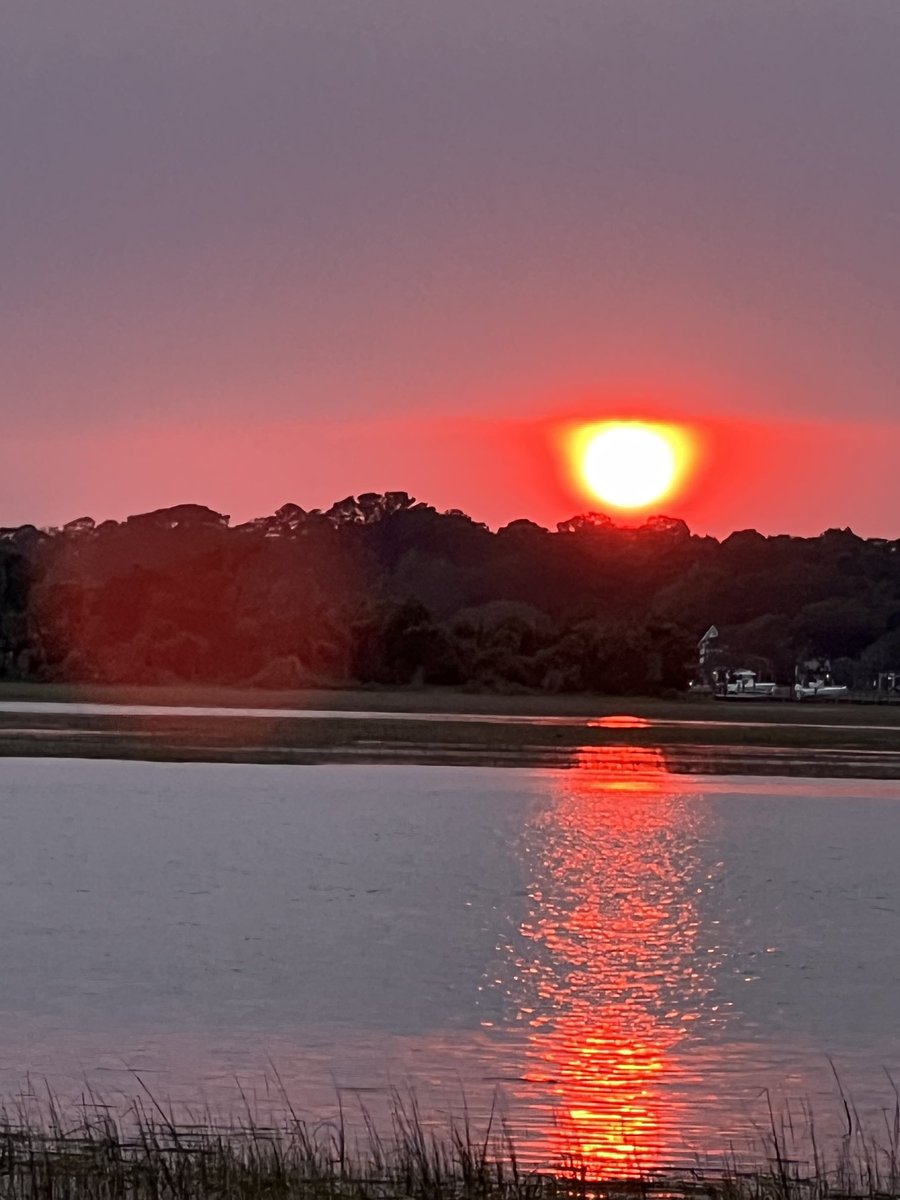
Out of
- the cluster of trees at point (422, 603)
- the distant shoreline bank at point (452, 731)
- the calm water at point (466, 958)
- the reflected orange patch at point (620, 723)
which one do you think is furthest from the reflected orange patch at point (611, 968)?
the cluster of trees at point (422, 603)

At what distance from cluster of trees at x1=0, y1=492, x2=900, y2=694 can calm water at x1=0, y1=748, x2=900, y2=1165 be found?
60.4 metres

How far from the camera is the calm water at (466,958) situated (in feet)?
46.0

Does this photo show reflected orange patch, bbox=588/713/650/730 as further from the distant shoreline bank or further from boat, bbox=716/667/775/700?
boat, bbox=716/667/775/700

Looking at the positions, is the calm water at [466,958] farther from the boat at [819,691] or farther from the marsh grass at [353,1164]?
the boat at [819,691]

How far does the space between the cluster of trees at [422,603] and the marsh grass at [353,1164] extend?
83.7 metres

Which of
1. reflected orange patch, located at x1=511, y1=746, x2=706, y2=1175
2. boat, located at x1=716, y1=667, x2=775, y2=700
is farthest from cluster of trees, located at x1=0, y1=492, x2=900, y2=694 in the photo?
reflected orange patch, located at x1=511, y1=746, x2=706, y2=1175

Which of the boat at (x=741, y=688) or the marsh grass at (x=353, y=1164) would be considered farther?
the boat at (x=741, y=688)

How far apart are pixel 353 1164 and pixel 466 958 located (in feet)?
29.0

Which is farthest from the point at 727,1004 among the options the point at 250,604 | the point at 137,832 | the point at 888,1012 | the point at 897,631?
the point at 897,631

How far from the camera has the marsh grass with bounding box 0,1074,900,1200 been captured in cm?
1035

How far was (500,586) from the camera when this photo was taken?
573 ft

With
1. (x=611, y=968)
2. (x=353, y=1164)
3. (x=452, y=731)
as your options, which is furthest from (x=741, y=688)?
(x=353, y=1164)

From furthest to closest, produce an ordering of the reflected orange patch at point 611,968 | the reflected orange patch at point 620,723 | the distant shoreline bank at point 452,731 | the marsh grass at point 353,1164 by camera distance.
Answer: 1. the reflected orange patch at point 620,723
2. the distant shoreline bank at point 452,731
3. the reflected orange patch at point 611,968
4. the marsh grass at point 353,1164

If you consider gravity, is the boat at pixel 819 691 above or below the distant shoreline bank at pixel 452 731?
above
